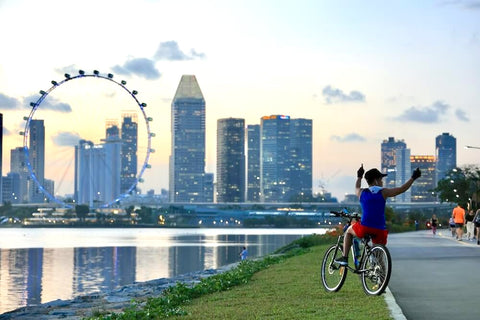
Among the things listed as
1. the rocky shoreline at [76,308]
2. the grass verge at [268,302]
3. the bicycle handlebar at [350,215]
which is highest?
the bicycle handlebar at [350,215]

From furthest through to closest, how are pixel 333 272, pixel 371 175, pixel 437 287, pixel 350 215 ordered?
pixel 437 287 < pixel 333 272 < pixel 350 215 < pixel 371 175

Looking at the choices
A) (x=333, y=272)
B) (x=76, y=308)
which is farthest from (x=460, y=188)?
(x=333, y=272)

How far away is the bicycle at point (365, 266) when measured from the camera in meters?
14.0

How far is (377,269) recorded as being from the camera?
46.7 ft

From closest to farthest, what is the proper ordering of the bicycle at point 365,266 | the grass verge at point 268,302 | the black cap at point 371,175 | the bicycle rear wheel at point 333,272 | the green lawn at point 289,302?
the green lawn at point 289,302
the grass verge at point 268,302
the bicycle at point 365,266
the black cap at point 371,175
the bicycle rear wheel at point 333,272

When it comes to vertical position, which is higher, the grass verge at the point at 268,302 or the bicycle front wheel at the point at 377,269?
the bicycle front wheel at the point at 377,269

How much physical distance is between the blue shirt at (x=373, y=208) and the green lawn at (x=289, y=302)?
50.9 inches

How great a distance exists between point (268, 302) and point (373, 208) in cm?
271

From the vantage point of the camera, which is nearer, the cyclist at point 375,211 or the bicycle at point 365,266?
the bicycle at point 365,266

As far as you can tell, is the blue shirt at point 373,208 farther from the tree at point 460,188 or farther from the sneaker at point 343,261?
the tree at point 460,188

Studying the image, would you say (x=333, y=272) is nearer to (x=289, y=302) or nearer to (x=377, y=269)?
(x=289, y=302)

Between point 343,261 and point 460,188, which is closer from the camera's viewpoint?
point 343,261

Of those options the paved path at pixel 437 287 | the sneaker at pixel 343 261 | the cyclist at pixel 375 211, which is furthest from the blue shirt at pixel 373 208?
the paved path at pixel 437 287

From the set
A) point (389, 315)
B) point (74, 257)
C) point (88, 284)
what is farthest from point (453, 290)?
point (74, 257)
